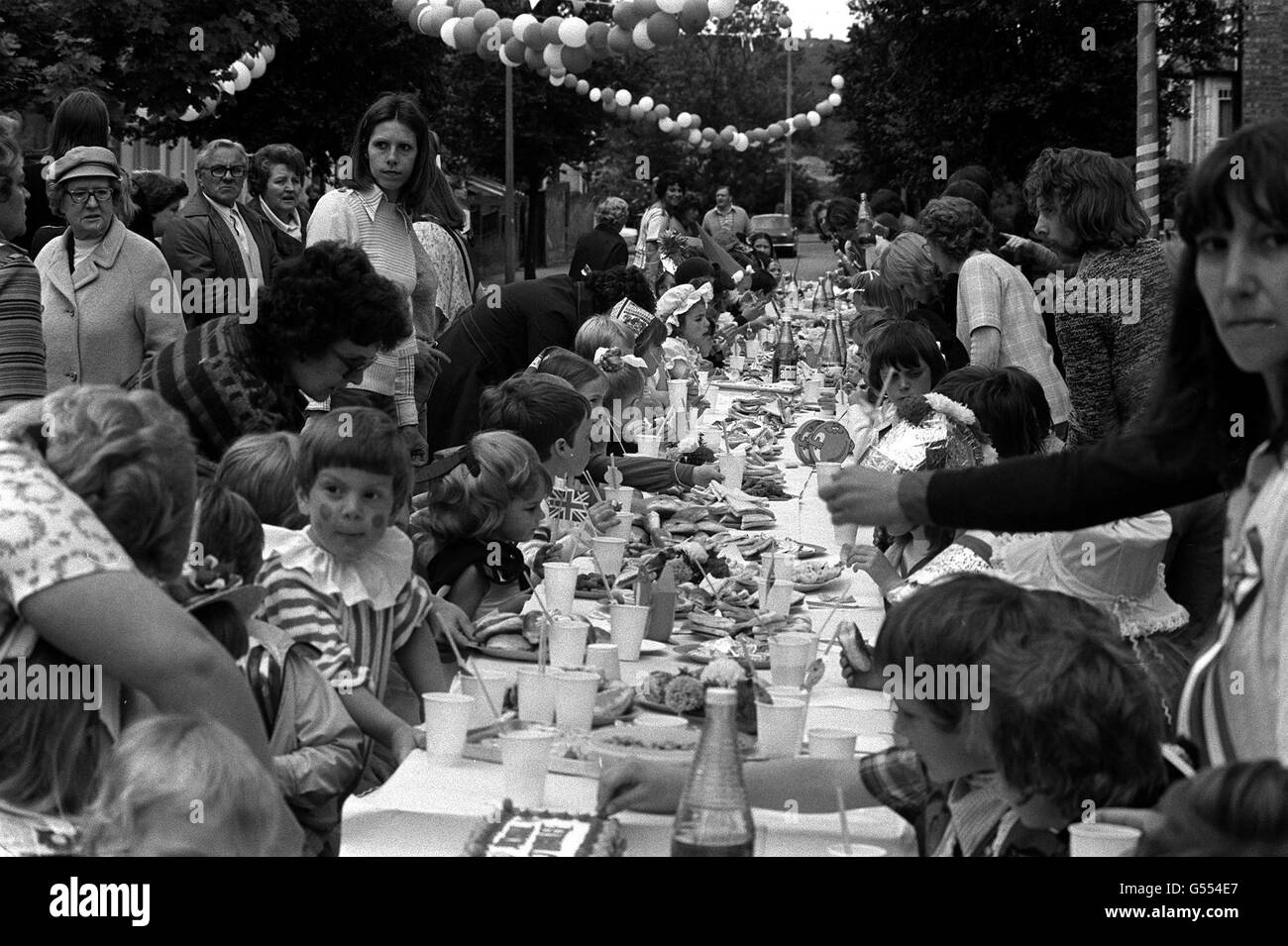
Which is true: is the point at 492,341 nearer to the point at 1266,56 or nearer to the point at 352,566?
the point at 352,566

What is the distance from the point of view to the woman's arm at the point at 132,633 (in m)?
2.17

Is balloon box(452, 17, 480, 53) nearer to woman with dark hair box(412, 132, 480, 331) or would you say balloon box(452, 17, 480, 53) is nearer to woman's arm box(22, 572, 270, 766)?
woman with dark hair box(412, 132, 480, 331)

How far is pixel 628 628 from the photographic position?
11.9ft

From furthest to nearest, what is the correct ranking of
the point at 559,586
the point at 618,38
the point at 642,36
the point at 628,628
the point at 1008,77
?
the point at 1008,77 < the point at 618,38 < the point at 642,36 < the point at 559,586 < the point at 628,628

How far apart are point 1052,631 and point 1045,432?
2.42 metres

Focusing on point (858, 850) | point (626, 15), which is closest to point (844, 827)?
point (858, 850)

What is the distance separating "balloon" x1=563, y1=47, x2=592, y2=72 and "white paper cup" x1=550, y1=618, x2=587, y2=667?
7.87 m

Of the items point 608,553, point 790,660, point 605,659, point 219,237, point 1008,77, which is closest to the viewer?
point 790,660

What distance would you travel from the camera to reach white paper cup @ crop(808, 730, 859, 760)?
2.78 m

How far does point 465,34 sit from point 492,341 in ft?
15.8

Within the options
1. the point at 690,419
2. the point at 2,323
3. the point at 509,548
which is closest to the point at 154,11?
the point at 690,419

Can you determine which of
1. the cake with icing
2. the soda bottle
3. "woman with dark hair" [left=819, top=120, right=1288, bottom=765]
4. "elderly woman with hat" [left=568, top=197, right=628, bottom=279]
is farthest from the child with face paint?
"elderly woman with hat" [left=568, top=197, right=628, bottom=279]
